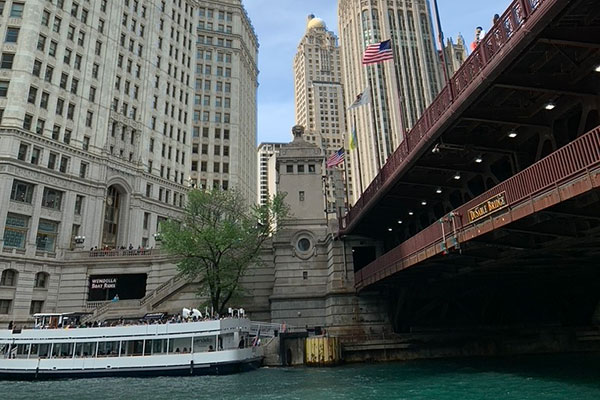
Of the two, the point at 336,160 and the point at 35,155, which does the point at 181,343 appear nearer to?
the point at 336,160

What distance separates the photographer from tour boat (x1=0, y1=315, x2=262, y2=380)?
29.8 meters

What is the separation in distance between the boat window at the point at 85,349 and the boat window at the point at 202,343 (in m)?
7.62

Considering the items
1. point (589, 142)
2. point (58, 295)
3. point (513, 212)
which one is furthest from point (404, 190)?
point (58, 295)

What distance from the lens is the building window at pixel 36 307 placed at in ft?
153

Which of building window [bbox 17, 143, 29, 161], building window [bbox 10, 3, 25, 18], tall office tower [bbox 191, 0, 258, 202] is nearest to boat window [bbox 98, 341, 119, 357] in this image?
building window [bbox 17, 143, 29, 161]

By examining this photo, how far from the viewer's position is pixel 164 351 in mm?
30875

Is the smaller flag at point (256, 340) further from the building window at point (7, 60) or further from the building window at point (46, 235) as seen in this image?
the building window at point (7, 60)

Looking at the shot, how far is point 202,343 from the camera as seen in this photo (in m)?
30.9

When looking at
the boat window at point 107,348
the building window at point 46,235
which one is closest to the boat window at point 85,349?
the boat window at point 107,348

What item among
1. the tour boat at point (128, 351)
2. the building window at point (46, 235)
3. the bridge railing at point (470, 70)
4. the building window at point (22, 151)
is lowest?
the tour boat at point (128, 351)

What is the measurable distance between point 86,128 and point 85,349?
3514 centimetres

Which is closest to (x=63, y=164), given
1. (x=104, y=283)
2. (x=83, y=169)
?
(x=83, y=169)

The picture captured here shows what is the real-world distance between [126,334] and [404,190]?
2240 cm

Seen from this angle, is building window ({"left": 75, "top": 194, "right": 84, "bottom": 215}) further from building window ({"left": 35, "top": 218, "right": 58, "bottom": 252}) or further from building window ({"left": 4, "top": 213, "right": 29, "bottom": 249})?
building window ({"left": 4, "top": 213, "right": 29, "bottom": 249})
